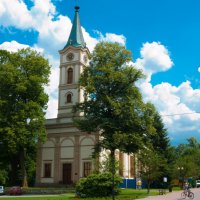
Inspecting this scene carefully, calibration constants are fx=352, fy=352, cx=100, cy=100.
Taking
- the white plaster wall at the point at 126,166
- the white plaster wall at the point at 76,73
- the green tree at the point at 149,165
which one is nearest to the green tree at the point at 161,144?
the white plaster wall at the point at 126,166

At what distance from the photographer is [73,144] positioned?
50469 mm

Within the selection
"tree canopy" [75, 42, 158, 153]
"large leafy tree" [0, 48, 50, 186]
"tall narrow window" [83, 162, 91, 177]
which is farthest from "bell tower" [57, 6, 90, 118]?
"tree canopy" [75, 42, 158, 153]

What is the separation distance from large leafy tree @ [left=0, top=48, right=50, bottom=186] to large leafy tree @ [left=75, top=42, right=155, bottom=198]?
7908 millimetres

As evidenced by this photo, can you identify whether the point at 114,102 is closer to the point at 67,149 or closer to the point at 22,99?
the point at 67,149

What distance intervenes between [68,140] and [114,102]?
1349cm

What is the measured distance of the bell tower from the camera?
175ft

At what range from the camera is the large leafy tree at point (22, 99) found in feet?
151

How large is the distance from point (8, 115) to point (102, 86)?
544 inches

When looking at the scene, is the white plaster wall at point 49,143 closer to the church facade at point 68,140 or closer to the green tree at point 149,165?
the church facade at point 68,140

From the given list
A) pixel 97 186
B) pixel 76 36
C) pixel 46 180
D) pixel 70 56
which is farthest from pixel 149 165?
pixel 76 36

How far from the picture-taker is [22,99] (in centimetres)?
4909

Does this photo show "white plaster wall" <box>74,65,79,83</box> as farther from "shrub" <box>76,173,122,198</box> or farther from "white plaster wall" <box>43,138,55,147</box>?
"shrub" <box>76,173,122,198</box>

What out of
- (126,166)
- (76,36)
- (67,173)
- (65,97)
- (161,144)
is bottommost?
(67,173)

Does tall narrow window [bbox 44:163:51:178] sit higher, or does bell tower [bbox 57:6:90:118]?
bell tower [bbox 57:6:90:118]
